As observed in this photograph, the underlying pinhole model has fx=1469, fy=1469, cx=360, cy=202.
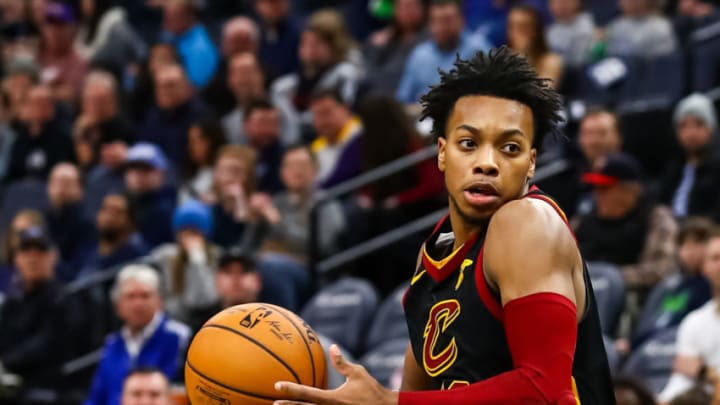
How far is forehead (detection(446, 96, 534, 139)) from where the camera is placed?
336cm

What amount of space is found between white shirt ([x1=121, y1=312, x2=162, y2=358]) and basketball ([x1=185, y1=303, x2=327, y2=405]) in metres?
4.42

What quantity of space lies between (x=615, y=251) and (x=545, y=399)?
5.04 m

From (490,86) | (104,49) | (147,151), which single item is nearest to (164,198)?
(147,151)

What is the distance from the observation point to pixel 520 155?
11.0 ft

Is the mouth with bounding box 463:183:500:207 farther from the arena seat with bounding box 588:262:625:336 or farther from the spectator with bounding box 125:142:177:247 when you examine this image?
the spectator with bounding box 125:142:177:247

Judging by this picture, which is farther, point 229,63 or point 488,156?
point 229,63

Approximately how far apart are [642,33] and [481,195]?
6.76 m

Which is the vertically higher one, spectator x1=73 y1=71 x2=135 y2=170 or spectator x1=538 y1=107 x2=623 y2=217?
spectator x1=538 y1=107 x2=623 y2=217

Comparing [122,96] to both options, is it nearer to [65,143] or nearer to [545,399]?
[65,143]

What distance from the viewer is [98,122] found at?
11.1 m

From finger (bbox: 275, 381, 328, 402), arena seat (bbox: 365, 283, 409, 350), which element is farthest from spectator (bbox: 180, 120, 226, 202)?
finger (bbox: 275, 381, 328, 402)

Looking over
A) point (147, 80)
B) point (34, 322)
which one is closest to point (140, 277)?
point (34, 322)

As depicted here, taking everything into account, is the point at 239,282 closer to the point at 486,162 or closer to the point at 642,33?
the point at 642,33

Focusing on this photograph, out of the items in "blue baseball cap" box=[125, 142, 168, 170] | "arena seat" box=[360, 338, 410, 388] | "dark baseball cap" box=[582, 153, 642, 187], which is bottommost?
"arena seat" box=[360, 338, 410, 388]
